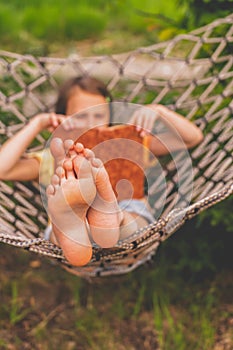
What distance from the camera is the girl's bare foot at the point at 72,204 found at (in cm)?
149

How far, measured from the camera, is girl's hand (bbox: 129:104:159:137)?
196 centimetres

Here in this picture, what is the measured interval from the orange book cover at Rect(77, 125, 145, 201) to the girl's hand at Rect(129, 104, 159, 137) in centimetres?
2

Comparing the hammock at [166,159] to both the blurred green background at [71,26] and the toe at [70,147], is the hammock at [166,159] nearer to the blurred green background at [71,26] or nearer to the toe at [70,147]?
the toe at [70,147]

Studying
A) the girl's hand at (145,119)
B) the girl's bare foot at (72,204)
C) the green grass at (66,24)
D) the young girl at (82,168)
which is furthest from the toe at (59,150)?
the green grass at (66,24)

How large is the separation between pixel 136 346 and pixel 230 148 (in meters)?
0.67

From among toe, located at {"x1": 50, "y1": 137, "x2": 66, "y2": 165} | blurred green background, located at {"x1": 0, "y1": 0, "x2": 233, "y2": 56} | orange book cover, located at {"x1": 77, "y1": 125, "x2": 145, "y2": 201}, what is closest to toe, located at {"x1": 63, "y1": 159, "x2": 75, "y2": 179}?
toe, located at {"x1": 50, "y1": 137, "x2": 66, "y2": 165}

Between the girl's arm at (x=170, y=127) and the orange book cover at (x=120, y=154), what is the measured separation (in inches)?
1.7

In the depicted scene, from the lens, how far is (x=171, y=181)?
6.56ft

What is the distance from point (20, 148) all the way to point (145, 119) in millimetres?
376

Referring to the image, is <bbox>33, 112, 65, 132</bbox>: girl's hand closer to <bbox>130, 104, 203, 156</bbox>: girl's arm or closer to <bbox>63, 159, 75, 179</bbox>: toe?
<bbox>130, 104, 203, 156</bbox>: girl's arm

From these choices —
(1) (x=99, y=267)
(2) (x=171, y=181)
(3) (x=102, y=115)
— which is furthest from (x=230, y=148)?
(1) (x=99, y=267)

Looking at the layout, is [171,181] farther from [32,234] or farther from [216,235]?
[32,234]

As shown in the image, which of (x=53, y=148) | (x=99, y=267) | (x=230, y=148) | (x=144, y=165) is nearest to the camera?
(x=53, y=148)

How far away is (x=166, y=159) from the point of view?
A: 218 centimetres
